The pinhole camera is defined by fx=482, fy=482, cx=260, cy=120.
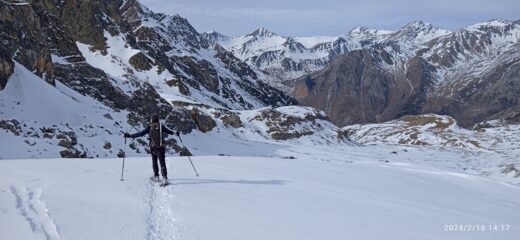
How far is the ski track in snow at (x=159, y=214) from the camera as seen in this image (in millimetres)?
9859

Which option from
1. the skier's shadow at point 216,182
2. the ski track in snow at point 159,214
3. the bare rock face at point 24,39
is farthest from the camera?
the bare rock face at point 24,39

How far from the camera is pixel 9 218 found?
977 centimetres

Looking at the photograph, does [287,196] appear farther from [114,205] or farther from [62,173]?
[62,173]

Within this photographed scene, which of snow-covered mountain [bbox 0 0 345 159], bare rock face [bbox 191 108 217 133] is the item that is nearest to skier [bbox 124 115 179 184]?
snow-covered mountain [bbox 0 0 345 159]

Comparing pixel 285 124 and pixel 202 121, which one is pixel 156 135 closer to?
pixel 202 121

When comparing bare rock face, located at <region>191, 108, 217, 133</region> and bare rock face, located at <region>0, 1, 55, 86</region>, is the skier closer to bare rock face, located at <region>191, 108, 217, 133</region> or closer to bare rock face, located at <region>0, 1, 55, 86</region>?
bare rock face, located at <region>0, 1, 55, 86</region>

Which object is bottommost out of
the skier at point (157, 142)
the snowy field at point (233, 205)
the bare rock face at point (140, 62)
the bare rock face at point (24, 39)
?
the snowy field at point (233, 205)

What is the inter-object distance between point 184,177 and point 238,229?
20.2ft

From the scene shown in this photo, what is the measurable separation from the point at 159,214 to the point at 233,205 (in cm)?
230

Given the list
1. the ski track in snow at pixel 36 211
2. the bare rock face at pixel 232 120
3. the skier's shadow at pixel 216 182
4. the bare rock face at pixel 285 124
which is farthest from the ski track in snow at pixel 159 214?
the bare rock face at pixel 285 124

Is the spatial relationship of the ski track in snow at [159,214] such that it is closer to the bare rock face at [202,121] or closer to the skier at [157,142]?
the skier at [157,142]

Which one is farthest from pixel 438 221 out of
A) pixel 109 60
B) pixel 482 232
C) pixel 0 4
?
pixel 109 60

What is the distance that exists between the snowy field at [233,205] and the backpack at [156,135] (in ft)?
3.99

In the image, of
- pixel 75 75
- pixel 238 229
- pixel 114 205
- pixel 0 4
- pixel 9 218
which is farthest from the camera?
pixel 75 75
